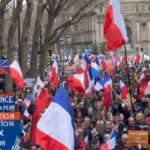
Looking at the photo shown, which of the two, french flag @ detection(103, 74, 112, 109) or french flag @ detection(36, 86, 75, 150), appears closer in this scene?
french flag @ detection(36, 86, 75, 150)

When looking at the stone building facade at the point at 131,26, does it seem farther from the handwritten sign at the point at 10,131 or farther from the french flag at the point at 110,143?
the handwritten sign at the point at 10,131

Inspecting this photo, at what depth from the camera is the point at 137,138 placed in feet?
42.7

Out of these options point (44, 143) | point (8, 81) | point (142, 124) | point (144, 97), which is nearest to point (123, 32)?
point (142, 124)

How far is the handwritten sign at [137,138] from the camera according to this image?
1296 cm

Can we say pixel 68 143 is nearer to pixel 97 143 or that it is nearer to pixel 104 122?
pixel 97 143

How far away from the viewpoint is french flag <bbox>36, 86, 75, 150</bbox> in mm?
9820

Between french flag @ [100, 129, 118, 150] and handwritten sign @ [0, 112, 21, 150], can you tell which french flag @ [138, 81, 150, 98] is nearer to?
french flag @ [100, 129, 118, 150]

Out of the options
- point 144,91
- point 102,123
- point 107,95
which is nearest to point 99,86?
point 144,91

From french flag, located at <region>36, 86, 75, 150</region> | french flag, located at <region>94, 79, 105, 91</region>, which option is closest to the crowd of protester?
french flag, located at <region>94, 79, 105, 91</region>

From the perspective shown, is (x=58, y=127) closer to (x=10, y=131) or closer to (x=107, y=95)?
(x=10, y=131)

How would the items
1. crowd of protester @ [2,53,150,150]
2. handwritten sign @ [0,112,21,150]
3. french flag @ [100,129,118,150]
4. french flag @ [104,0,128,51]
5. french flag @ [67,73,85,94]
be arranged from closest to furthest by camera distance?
handwritten sign @ [0,112,21,150], french flag @ [100,129,118,150], crowd of protester @ [2,53,150,150], french flag @ [104,0,128,51], french flag @ [67,73,85,94]

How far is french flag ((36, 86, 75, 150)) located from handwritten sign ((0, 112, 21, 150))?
10.9 inches

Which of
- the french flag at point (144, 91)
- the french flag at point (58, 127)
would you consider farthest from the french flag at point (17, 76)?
the french flag at point (58, 127)

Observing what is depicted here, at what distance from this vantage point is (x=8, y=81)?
23.0 metres
